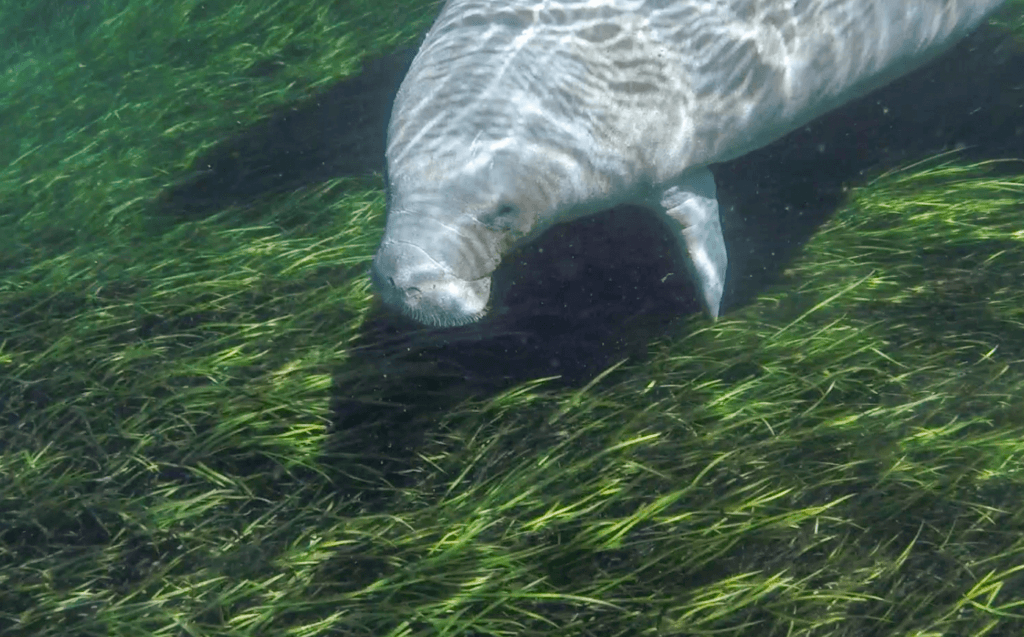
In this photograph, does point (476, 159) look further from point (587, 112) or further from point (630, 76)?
point (630, 76)

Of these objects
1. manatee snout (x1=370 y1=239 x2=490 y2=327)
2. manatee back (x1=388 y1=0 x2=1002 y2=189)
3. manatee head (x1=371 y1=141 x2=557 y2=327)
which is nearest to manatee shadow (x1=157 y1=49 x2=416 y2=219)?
manatee back (x1=388 y1=0 x2=1002 y2=189)

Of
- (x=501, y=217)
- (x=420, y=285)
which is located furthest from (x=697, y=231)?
(x=420, y=285)

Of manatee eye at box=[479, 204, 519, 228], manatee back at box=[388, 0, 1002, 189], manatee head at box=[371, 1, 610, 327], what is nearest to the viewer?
manatee head at box=[371, 1, 610, 327]

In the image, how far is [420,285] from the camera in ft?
9.31

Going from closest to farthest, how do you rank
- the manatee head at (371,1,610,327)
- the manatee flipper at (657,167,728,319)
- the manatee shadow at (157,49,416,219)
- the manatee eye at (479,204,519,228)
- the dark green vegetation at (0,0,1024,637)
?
the dark green vegetation at (0,0,1024,637)
the manatee head at (371,1,610,327)
the manatee eye at (479,204,519,228)
the manatee flipper at (657,167,728,319)
the manatee shadow at (157,49,416,219)

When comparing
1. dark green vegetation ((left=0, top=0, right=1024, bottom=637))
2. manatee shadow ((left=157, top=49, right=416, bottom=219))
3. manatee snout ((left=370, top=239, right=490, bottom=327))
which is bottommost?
dark green vegetation ((left=0, top=0, right=1024, bottom=637))

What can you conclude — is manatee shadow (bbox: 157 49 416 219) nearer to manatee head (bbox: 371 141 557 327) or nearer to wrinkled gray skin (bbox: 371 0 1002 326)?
wrinkled gray skin (bbox: 371 0 1002 326)

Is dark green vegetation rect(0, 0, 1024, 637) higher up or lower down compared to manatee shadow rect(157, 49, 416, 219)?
lower down

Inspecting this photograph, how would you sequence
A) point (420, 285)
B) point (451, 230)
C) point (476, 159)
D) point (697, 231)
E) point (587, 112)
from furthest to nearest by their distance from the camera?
point (697, 231) → point (587, 112) → point (476, 159) → point (451, 230) → point (420, 285)

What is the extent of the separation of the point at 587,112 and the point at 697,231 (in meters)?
0.77

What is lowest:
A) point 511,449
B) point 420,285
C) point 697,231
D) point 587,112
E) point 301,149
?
point 511,449

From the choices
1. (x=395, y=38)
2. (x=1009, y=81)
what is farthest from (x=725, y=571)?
(x=395, y=38)

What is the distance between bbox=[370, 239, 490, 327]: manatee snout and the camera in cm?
284

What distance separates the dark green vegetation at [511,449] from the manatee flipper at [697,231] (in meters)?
0.16
